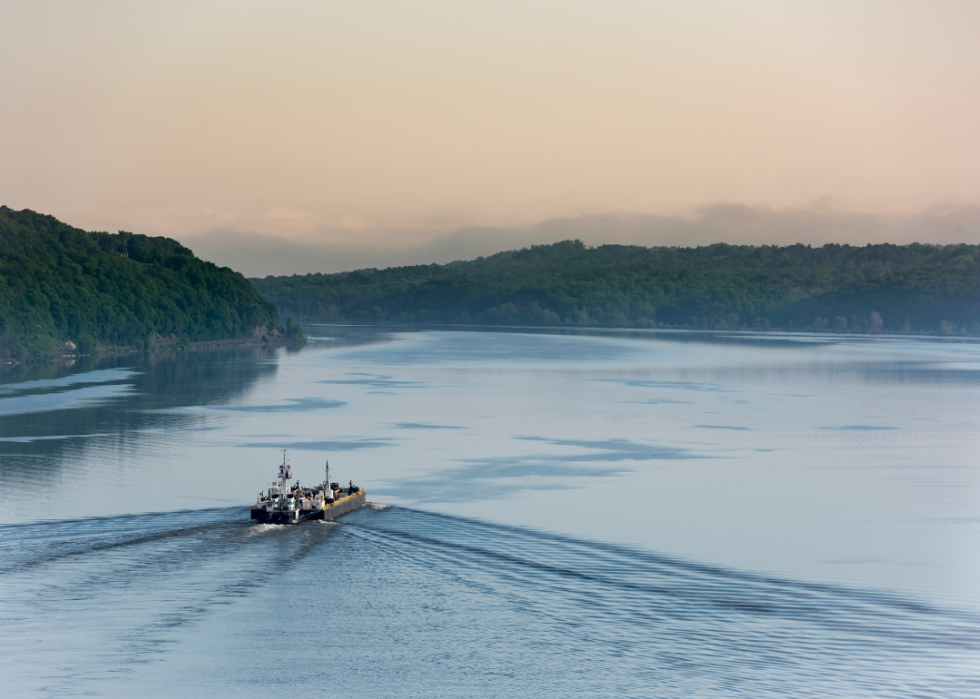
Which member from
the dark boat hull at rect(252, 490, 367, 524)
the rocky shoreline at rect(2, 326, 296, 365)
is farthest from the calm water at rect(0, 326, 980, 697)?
the rocky shoreline at rect(2, 326, 296, 365)

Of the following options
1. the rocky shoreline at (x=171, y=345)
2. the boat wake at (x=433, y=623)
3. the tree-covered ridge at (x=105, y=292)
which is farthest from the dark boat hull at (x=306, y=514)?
the tree-covered ridge at (x=105, y=292)

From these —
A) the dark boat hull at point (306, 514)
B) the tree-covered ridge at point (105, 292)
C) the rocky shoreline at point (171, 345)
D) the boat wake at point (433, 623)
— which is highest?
the tree-covered ridge at point (105, 292)

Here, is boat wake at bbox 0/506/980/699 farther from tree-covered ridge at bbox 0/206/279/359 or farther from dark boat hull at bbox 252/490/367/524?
tree-covered ridge at bbox 0/206/279/359

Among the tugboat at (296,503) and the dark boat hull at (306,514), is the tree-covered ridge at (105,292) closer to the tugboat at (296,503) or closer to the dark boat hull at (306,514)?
the tugboat at (296,503)

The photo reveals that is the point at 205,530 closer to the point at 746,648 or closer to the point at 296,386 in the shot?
the point at 746,648

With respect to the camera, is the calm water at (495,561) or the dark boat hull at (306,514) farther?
the dark boat hull at (306,514)

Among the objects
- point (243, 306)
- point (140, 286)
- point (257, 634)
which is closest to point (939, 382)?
point (257, 634)

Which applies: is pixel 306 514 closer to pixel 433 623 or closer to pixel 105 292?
pixel 433 623
